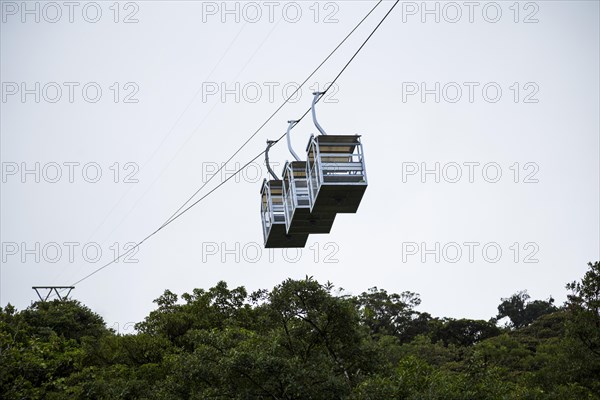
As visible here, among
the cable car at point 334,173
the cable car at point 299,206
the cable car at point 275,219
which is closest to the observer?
the cable car at point 334,173

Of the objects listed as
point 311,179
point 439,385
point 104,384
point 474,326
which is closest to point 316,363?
point 439,385

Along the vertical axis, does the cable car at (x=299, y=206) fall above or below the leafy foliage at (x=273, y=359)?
above

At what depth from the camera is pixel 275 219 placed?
20.0 metres

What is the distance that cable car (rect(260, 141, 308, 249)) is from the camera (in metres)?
20.0

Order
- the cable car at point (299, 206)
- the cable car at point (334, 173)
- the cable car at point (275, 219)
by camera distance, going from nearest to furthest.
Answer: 1. the cable car at point (334, 173)
2. the cable car at point (299, 206)
3. the cable car at point (275, 219)

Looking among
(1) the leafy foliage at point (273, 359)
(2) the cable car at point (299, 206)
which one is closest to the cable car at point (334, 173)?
(2) the cable car at point (299, 206)

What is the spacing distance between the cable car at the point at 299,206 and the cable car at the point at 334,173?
70 centimetres

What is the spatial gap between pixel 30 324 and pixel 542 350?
87.6 ft

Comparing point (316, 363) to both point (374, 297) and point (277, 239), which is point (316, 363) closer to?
point (277, 239)

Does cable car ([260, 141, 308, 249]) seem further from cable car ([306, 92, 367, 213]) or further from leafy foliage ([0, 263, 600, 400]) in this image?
cable car ([306, 92, 367, 213])

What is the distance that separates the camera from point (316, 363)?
17734mm

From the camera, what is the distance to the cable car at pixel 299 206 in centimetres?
1800

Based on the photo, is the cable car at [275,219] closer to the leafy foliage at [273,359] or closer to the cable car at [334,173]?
the leafy foliage at [273,359]

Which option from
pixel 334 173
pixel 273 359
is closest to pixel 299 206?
pixel 334 173
